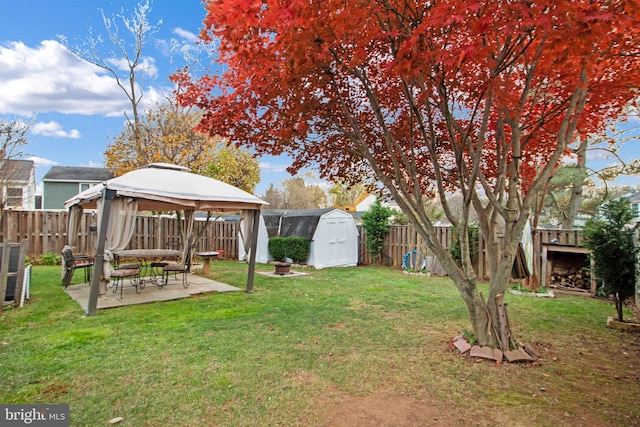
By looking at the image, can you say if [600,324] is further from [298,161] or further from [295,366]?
[298,161]

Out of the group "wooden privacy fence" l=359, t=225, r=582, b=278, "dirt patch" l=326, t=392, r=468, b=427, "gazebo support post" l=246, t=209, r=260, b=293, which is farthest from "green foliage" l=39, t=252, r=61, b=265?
"dirt patch" l=326, t=392, r=468, b=427

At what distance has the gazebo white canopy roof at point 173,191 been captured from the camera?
596cm

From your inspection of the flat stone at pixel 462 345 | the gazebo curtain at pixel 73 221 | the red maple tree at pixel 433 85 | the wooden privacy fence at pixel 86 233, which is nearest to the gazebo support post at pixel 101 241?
the red maple tree at pixel 433 85

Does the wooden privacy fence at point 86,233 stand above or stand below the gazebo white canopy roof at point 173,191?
below

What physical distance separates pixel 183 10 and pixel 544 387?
932 centimetres

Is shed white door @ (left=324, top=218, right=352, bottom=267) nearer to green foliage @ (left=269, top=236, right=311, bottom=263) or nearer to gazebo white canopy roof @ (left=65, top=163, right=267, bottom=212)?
green foliage @ (left=269, top=236, right=311, bottom=263)

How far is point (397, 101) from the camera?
4805 mm

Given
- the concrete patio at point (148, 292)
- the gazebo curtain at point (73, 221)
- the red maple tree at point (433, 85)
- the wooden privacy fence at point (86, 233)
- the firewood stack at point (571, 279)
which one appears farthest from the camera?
the wooden privacy fence at point (86, 233)

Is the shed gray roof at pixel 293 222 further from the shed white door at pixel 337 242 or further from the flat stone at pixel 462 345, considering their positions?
the flat stone at pixel 462 345

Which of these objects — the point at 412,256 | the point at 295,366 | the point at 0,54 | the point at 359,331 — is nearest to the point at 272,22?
the point at 295,366

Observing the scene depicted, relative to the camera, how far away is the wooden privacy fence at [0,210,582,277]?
10.1 m

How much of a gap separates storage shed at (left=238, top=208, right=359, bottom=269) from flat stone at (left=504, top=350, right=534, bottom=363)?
28.7 feet

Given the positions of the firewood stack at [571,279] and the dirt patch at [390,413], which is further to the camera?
the firewood stack at [571,279]

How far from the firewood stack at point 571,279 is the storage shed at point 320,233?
6.52 m
